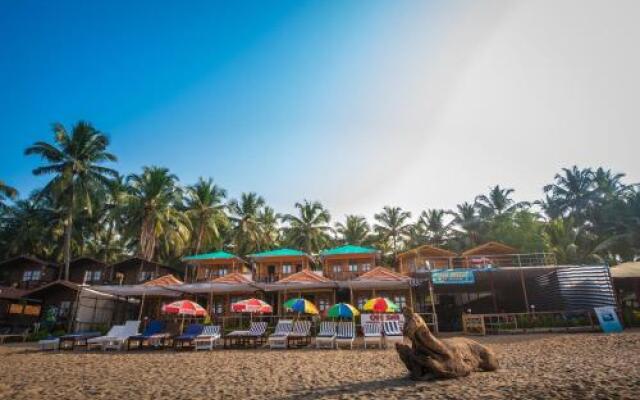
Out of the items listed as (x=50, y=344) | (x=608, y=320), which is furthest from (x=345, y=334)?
(x=50, y=344)

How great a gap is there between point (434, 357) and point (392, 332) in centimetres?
722

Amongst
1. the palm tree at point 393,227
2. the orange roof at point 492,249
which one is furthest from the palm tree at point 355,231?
the orange roof at point 492,249

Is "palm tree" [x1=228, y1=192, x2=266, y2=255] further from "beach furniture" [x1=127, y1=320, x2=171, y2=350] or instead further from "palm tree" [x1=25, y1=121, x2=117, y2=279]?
"beach furniture" [x1=127, y1=320, x2=171, y2=350]

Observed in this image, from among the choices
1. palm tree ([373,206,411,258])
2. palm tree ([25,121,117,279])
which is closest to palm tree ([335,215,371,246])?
palm tree ([373,206,411,258])

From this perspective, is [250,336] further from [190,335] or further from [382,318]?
[382,318]

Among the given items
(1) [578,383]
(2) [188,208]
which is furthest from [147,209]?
(1) [578,383]

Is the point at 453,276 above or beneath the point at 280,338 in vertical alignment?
above

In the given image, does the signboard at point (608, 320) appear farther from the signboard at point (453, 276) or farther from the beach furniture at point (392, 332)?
the beach furniture at point (392, 332)

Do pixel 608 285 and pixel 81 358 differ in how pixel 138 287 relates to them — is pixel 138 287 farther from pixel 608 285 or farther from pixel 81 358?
pixel 608 285

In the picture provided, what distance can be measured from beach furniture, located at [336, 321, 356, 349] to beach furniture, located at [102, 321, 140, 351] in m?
8.91

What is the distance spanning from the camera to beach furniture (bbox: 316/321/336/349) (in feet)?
45.1

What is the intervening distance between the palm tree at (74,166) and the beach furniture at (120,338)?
16.6m

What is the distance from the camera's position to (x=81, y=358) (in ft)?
39.8

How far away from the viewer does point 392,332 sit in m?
14.0
